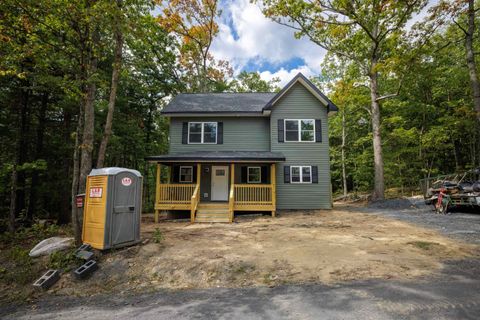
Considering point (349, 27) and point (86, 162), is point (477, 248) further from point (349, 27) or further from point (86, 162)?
point (349, 27)

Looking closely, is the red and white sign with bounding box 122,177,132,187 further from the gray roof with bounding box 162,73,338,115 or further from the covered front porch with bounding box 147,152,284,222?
the gray roof with bounding box 162,73,338,115

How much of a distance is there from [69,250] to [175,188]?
584cm

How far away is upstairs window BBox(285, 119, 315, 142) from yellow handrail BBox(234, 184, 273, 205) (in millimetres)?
3491

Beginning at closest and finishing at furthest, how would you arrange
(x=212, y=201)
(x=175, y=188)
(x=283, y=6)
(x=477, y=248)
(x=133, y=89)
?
(x=477, y=248) → (x=175, y=188) → (x=212, y=201) → (x=283, y=6) → (x=133, y=89)

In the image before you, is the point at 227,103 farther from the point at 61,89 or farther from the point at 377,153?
the point at 377,153

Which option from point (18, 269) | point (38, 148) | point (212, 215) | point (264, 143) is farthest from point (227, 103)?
point (18, 269)

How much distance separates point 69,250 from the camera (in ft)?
17.8

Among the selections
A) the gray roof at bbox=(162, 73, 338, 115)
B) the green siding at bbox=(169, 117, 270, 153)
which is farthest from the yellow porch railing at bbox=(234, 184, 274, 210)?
the gray roof at bbox=(162, 73, 338, 115)

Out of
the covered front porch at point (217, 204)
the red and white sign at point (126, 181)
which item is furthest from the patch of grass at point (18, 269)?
the covered front porch at point (217, 204)

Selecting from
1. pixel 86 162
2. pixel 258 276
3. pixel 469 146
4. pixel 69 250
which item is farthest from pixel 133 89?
pixel 469 146

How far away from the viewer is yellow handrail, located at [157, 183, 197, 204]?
10875 mm

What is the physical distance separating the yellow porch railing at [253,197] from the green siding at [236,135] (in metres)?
2.98

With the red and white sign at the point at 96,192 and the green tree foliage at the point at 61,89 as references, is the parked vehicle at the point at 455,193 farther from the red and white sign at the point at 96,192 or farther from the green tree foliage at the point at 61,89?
the green tree foliage at the point at 61,89

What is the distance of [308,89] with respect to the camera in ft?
43.3
